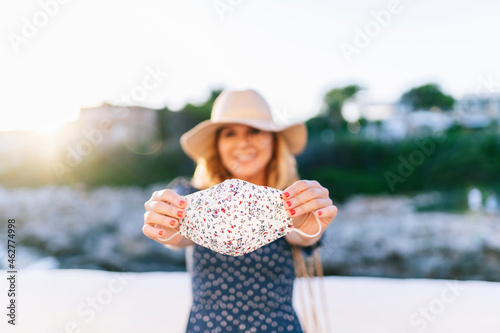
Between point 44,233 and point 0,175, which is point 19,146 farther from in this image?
point 44,233

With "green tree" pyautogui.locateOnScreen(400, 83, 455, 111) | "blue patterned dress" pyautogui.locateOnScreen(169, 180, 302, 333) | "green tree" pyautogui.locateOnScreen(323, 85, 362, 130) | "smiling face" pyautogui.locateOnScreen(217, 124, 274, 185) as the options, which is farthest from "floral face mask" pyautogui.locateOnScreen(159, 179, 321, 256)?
"green tree" pyautogui.locateOnScreen(400, 83, 455, 111)

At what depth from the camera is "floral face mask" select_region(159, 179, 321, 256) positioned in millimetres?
1113

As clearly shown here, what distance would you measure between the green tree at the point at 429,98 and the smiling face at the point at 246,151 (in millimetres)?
12856

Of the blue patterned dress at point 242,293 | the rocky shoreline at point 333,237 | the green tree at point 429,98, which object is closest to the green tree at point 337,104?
the green tree at point 429,98

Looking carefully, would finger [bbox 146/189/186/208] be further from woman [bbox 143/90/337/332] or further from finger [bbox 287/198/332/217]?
finger [bbox 287/198/332/217]

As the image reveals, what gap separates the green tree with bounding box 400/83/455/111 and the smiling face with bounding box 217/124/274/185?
12856mm

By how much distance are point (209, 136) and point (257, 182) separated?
1.04 feet

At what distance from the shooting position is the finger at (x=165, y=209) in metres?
1.07

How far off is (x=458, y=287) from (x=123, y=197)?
36.0 ft

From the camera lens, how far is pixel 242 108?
1.64 meters

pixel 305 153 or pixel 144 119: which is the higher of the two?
pixel 144 119

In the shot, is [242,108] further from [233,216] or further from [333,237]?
[333,237]

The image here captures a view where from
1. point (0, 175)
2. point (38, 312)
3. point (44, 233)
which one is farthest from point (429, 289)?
point (0, 175)

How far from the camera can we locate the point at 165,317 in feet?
8.19
